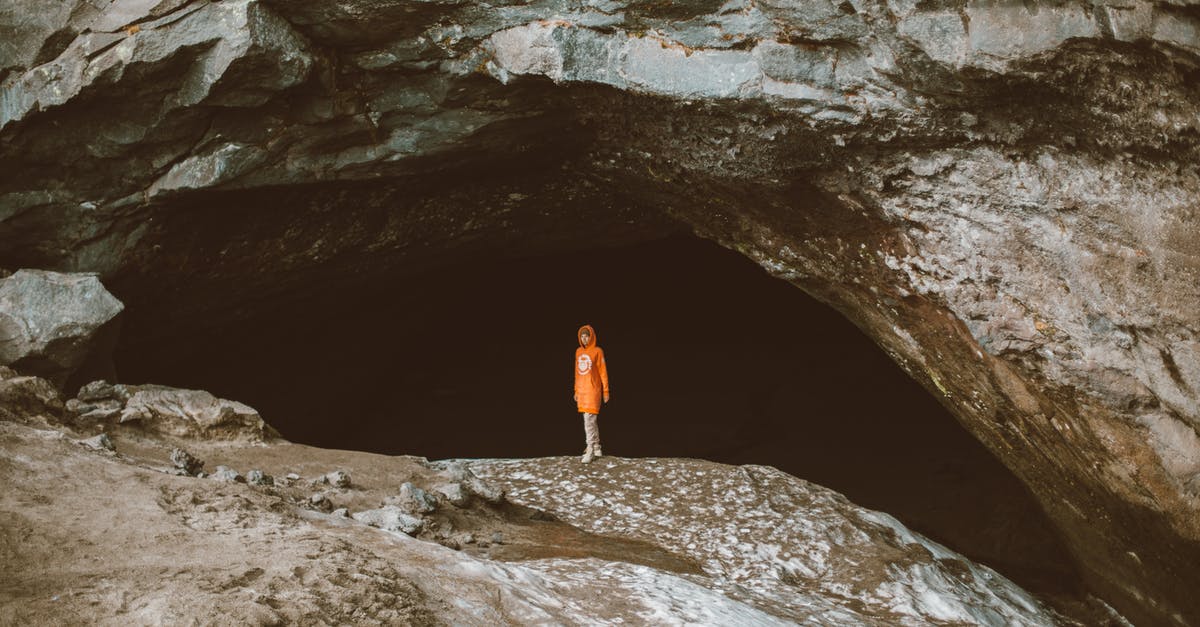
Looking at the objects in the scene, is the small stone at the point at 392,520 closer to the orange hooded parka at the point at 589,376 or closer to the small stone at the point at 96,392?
the orange hooded parka at the point at 589,376

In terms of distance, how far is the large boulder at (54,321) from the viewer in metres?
6.21

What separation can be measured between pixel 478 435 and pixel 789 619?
22.6ft

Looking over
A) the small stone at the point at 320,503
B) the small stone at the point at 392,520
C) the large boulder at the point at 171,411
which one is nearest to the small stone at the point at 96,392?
the large boulder at the point at 171,411

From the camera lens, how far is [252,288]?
816cm

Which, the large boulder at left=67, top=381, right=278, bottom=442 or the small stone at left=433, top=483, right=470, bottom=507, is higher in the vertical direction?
the large boulder at left=67, top=381, right=278, bottom=442

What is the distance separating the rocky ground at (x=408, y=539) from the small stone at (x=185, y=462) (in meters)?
0.02

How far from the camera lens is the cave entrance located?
8875 mm

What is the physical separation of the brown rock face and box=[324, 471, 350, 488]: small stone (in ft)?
7.84

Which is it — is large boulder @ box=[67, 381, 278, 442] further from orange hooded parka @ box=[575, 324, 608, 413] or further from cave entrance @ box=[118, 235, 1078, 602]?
orange hooded parka @ box=[575, 324, 608, 413]

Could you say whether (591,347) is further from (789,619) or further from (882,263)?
(789,619)

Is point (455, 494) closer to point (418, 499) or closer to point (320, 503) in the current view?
point (418, 499)

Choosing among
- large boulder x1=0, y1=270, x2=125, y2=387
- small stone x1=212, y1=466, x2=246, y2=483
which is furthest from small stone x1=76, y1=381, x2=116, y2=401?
small stone x1=212, y1=466, x2=246, y2=483

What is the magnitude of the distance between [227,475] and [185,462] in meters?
0.36

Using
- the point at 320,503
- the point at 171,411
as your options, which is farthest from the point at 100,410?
the point at 320,503
